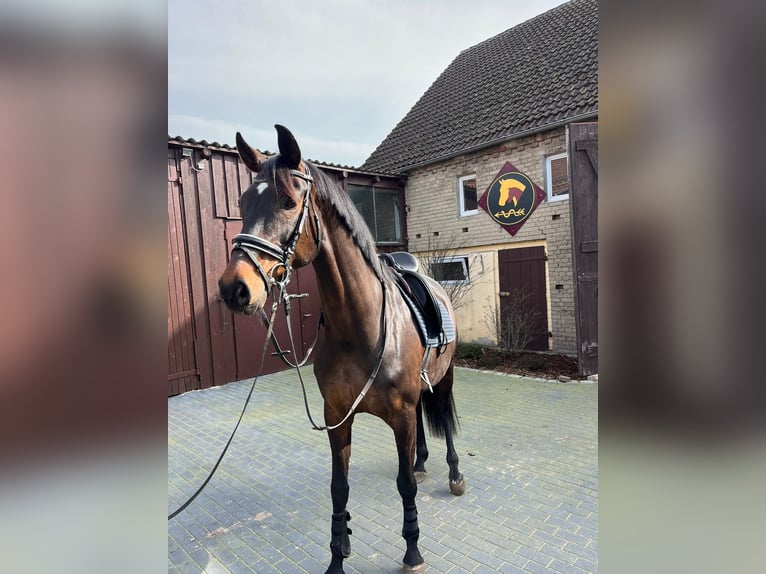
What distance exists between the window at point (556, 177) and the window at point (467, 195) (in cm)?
161

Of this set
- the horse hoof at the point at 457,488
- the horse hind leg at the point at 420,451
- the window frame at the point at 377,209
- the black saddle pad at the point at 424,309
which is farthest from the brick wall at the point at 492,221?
the black saddle pad at the point at 424,309

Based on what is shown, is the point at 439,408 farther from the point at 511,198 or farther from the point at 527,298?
the point at 511,198

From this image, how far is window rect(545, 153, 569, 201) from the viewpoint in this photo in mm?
7457

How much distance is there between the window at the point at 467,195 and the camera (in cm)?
895

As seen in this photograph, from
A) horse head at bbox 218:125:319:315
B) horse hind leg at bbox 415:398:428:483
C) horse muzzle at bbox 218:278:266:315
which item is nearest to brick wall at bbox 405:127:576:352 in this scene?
horse hind leg at bbox 415:398:428:483

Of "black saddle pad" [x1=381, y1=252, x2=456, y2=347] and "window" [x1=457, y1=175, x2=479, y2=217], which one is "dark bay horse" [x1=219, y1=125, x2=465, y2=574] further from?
"window" [x1=457, y1=175, x2=479, y2=217]

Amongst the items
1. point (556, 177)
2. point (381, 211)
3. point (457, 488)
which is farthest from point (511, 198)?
point (457, 488)

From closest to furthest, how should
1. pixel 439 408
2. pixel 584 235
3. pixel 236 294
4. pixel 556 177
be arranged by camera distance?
pixel 236 294
pixel 439 408
pixel 584 235
pixel 556 177

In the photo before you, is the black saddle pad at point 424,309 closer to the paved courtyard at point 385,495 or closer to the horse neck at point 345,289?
the horse neck at point 345,289

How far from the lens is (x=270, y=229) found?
1.76 m

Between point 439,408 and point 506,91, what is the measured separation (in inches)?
329
